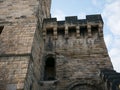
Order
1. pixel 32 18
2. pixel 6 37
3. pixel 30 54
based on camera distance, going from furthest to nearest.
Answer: pixel 32 18, pixel 6 37, pixel 30 54

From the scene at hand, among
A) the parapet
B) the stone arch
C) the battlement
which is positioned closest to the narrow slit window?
the battlement

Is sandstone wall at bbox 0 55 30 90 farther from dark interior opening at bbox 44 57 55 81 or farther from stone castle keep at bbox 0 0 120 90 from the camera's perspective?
dark interior opening at bbox 44 57 55 81

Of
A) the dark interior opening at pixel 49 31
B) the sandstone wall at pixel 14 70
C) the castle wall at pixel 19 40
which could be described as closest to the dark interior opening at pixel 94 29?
the dark interior opening at pixel 49 31

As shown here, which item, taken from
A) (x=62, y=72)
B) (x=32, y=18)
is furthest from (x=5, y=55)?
(x=62, y=72)

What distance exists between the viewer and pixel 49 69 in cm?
989

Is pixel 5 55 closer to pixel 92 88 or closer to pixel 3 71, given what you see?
pixel 3 71

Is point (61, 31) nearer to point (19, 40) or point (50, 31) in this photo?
point (50, 31)

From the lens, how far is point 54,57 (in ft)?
31.4

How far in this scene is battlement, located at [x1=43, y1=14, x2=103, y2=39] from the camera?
10.3 m

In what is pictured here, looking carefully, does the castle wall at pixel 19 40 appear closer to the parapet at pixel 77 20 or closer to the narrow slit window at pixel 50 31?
the parapet at pixel 77 20

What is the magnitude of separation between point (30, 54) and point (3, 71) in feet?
3.50

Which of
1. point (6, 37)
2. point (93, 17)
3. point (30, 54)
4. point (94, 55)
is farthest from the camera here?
point (93, 17)

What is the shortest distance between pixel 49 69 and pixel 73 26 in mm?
2447

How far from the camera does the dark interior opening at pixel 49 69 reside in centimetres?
949
